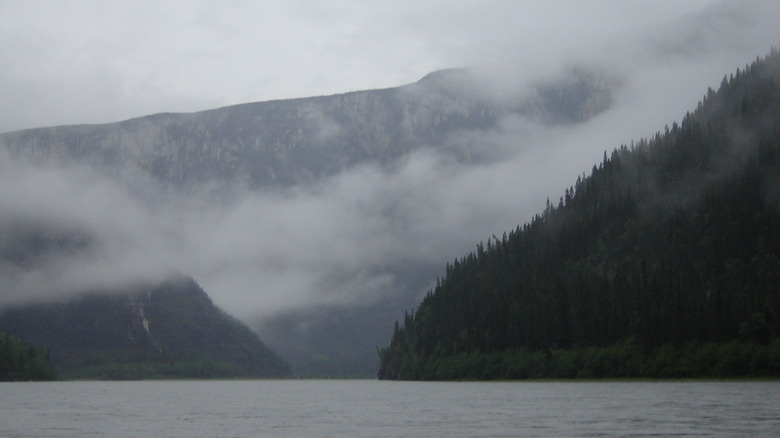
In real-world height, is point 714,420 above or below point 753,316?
below

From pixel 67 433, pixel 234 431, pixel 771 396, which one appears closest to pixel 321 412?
pixel 234 431

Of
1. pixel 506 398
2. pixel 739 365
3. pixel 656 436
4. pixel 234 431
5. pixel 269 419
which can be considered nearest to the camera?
pixel 656 436

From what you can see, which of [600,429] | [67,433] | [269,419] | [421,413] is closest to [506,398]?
[421,413]

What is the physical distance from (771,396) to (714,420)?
3914 centimetres

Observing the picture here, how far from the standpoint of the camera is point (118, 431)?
8581 cm

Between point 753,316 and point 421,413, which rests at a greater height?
point 753,316

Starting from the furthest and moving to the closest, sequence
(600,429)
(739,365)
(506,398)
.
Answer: (739,365), (506,398), (600,429)

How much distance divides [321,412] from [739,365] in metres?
102

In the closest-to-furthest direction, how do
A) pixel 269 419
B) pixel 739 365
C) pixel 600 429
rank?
pixel 600 429, pixel 269 419, pixel 739 365

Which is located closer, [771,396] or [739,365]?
[771,396]

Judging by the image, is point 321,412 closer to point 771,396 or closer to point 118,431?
point 118,431

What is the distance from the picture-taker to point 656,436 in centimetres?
7369

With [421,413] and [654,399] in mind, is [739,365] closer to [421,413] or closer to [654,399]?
[654,399]

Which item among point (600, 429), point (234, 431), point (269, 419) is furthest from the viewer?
point (269, 419)
